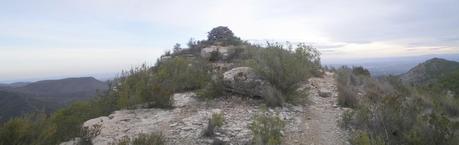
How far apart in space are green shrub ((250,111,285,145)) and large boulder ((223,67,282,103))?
2560 millimetres

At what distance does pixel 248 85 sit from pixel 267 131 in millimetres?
3778

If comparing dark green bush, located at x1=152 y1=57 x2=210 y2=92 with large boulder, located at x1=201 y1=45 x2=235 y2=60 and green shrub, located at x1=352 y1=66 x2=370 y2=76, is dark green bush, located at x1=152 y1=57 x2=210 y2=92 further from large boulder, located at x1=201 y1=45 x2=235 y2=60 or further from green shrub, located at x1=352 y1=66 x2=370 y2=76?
green shrub, located at x1=352 y1=66 x2=370 y2=76

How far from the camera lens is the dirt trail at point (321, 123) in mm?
7517

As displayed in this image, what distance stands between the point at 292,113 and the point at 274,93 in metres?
0.87

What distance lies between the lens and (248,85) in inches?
425

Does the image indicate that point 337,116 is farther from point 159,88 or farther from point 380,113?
point 159,88

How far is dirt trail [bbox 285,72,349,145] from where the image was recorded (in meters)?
7.52

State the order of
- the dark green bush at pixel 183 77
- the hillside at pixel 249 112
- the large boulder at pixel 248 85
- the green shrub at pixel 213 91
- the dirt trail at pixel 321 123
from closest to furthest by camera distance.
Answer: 1. the hillside at pixel 249 112
2. the dirt trail at pixel 321 123
3. the large boulder at pixel 248 85
4. the green shrub at pixel 213 91
5. the dark green bush at pixel 183 77

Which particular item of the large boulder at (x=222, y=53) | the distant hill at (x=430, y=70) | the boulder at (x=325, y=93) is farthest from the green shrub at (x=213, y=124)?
the distant hill at (x=430, y=70)

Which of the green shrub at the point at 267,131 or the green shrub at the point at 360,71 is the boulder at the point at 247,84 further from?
the green shrub at the point at 360,71

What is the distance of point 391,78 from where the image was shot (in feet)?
52.2

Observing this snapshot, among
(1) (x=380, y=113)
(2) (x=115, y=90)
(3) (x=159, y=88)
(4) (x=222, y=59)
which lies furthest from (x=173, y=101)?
(4) (x=222, y=59)

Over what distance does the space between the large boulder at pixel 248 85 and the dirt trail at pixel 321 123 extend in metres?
1.07

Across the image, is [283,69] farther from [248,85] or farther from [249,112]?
[249,112]
